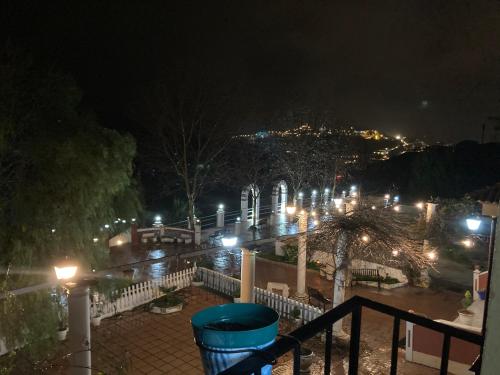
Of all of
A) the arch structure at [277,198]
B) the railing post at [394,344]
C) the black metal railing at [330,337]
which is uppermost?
the black metal railing at [330,337]

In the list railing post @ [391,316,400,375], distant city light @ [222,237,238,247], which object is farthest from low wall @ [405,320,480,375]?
railing post @ [391,316,400,375]

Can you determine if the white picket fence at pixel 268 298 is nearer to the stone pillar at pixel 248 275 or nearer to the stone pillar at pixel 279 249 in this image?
the stone pillar at pixel 248 275

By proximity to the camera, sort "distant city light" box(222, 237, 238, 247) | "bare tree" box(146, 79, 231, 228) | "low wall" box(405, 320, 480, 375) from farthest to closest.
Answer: "bare tree" box(146, 79, 231, 228) < "low wall" box(405, 320, 480, 375) < "distant city light" box(222, 237, 238, 247)

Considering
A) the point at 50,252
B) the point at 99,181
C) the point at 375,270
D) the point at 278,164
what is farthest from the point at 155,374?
the point at 278,164

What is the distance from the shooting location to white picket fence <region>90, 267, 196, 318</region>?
10.2m

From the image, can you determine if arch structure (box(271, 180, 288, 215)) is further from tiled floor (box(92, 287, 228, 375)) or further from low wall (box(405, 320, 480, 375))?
low wall (box(405, 320, 480, 375))

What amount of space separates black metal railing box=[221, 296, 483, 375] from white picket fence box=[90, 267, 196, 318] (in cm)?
942

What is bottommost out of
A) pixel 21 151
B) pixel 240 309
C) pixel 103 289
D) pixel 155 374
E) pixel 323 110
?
pixel 155 374

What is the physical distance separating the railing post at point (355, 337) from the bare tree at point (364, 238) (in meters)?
6.27

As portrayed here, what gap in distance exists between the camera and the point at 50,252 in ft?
22.0

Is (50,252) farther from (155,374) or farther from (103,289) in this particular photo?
(155,374)

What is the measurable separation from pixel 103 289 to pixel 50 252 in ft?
4.93

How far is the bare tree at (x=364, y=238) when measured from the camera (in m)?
7.89

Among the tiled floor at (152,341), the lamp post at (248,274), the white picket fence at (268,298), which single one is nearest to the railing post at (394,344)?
the lamp post at (248,274)
